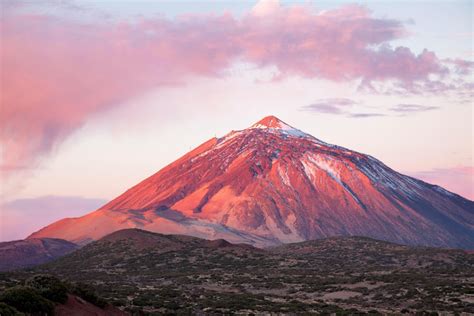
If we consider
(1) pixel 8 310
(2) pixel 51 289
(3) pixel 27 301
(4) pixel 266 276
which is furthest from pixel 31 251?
(1) pixel 8 310

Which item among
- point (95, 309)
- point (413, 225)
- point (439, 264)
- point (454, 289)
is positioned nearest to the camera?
point (95, 309)

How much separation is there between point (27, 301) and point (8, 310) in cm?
190

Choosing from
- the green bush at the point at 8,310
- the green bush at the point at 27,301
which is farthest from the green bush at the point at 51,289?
the green bush at the point at 8,310

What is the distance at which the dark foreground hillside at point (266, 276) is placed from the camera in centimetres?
3909

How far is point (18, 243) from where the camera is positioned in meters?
135

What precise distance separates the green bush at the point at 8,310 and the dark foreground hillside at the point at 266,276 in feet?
45.4

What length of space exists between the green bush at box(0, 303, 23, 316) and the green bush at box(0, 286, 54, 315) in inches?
42.1

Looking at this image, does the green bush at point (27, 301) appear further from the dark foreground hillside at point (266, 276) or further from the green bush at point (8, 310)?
the dark foreground hillside at point (266, 276)

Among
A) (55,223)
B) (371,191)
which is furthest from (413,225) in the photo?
(55,223)

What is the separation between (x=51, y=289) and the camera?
2289cm

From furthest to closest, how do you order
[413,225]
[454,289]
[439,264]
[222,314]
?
[413,225]
[439,264]
[454,289]
[222,314]

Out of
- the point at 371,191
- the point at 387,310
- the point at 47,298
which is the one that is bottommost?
A: the point at 387,310

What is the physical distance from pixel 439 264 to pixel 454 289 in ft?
99.9

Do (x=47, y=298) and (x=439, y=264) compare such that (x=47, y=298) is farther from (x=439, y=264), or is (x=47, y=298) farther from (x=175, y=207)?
(x=175, y=207)
